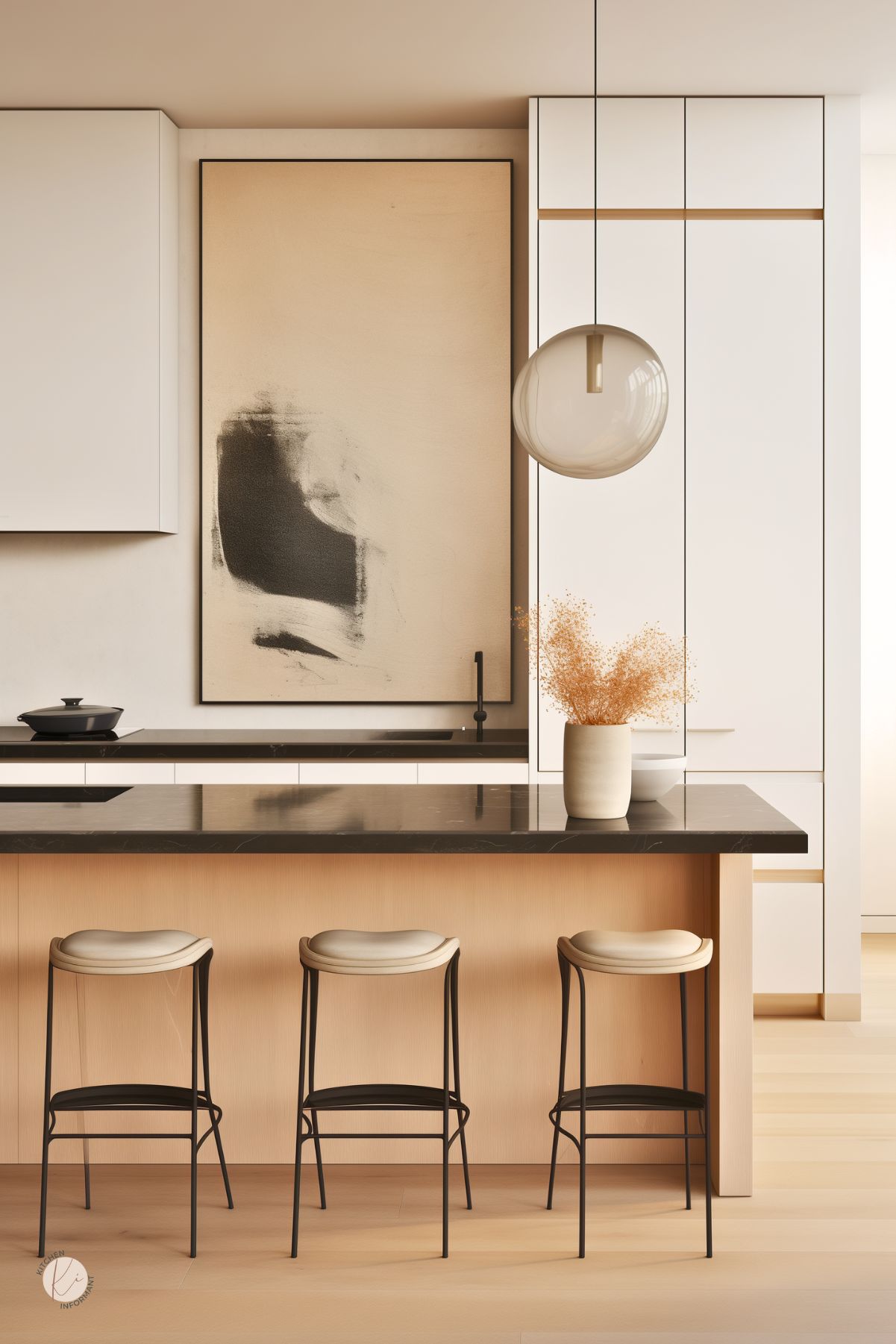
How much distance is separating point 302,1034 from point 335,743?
5.45 ft

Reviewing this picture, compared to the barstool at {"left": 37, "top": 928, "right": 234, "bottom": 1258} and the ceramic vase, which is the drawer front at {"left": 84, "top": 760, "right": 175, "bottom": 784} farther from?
the ceramic vase

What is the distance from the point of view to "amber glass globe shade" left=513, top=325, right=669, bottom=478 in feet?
7.69

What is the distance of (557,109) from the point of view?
14.1 feet

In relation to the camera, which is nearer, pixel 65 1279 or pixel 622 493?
pixel 65 1279

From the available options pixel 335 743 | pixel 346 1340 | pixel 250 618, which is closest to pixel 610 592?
pixel 335 743

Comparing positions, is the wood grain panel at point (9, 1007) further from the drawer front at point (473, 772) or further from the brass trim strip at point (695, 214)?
the brass trim strip at point (695, 214)

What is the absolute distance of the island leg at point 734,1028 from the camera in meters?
2.90

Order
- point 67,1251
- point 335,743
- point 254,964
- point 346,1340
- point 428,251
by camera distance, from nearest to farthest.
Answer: point 346,1340 < point 67,1251 < point 254,964 < point 335,743 < point 428,251

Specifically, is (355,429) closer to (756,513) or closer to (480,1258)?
(756,513)

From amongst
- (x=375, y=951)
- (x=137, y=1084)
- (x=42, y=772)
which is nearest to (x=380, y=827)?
(x=375, y=951)

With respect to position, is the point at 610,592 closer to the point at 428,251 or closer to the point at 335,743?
the point at 335,743

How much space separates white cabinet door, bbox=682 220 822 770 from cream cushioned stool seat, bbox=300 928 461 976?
6.39 ft

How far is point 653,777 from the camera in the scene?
3.12 metres

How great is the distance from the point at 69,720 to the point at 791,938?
2743 millimetres
